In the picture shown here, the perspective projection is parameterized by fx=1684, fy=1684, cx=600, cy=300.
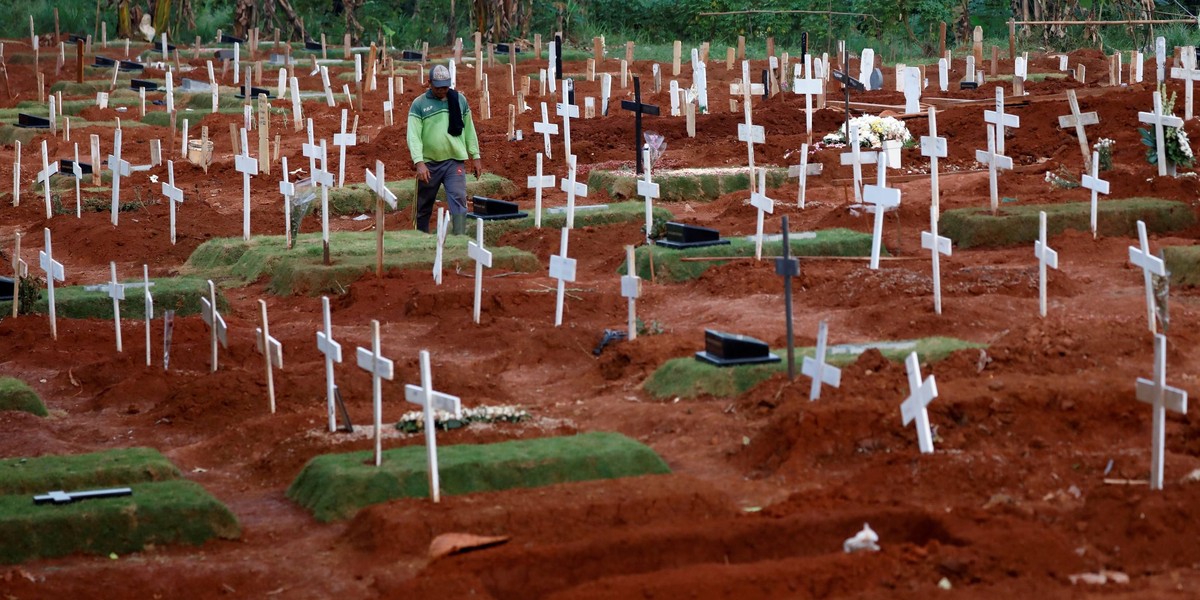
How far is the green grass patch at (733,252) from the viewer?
15336mm

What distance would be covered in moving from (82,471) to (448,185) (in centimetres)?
837

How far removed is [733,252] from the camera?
15.6 meters

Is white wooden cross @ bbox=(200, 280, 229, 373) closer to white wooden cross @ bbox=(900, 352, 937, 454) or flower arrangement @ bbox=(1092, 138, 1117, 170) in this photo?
white wooden cross @ bbox=(900, 352, 937, 454)

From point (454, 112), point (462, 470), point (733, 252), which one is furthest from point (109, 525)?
point (454, 112)

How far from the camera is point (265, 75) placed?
38.8 metres

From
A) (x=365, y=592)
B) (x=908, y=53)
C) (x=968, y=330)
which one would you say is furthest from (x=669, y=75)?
(x=365, y=592)

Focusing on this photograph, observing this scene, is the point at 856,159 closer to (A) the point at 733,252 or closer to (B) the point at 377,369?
(A) the point at 733,252

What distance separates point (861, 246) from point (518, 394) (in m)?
5.40

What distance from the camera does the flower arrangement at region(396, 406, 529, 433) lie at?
9633mm

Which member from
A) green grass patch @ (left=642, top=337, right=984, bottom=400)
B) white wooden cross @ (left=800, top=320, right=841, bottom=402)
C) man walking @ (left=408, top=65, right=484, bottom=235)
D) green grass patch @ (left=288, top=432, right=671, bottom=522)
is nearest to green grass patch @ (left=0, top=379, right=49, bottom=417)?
green grass patch @ (left=288, top=432, right=671, bottom=522)

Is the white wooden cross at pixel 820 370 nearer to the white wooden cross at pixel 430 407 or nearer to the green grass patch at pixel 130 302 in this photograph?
the white wooden cross at pixel 430 407

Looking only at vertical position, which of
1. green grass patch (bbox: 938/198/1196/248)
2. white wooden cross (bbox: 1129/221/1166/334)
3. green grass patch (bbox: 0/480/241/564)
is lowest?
green grass patch (bbox: 0/480/241/564)

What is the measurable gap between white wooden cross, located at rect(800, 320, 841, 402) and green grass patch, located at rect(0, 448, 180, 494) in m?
3.54

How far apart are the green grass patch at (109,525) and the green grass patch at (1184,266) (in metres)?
8.47
